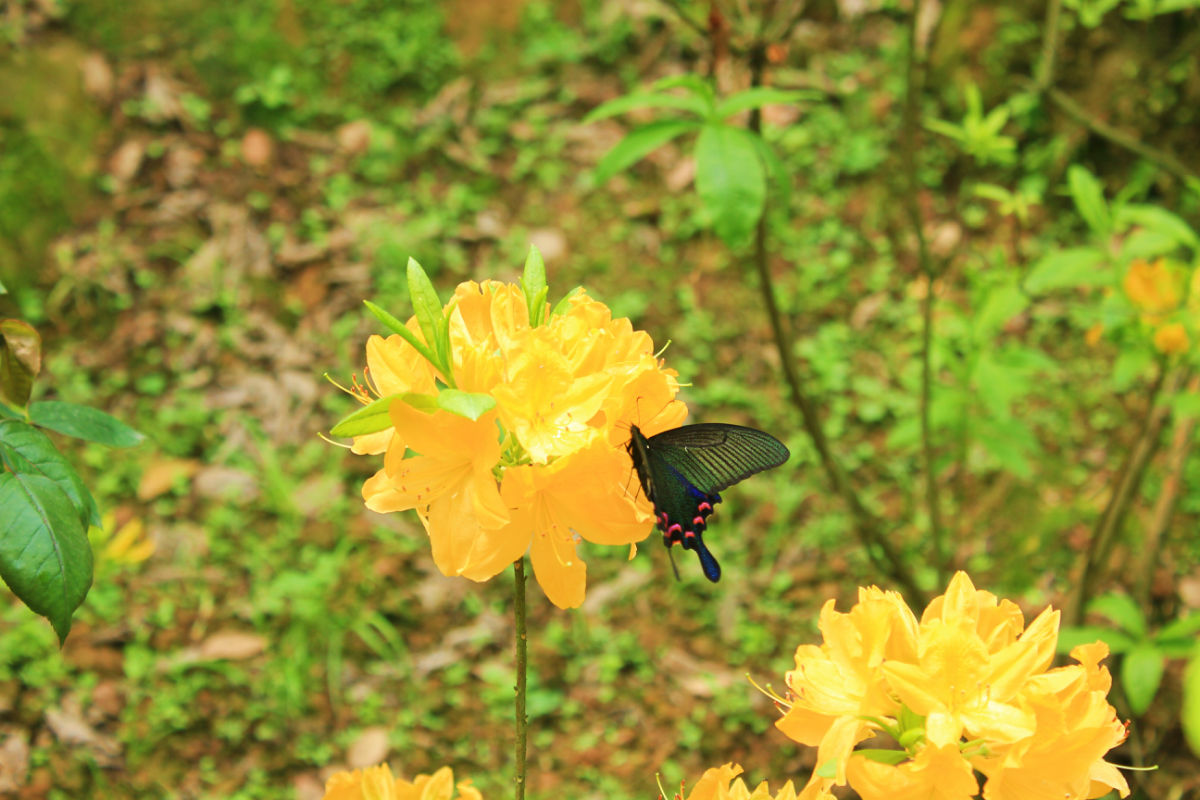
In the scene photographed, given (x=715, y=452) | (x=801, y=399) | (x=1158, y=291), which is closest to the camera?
(x=715, y=452)

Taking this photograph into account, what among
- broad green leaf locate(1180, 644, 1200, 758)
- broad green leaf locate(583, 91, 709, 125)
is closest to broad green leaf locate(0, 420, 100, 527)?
broad green leaf locate(583, 91, 709, 125)

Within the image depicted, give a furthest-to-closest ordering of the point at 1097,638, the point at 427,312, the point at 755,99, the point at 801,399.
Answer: the point at 801,399, the point at 1097,638, the point at 755,99, the point at 427,312

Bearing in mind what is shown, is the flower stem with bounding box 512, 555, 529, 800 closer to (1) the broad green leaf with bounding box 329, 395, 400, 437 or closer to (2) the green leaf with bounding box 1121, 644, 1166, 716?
(1) the broad green leaf with bounding box 329, 395, 400, 437

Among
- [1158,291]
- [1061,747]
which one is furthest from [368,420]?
[1158,291]

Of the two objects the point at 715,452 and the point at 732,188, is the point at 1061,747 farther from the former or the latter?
the point at 732,188

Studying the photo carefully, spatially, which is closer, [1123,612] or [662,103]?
[662,103]

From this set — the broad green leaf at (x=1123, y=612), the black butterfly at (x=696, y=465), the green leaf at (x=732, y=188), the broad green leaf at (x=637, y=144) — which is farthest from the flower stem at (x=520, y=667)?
the broad green leaf at (x=1123, y=612)

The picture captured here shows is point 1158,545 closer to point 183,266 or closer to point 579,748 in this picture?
point 579,748
